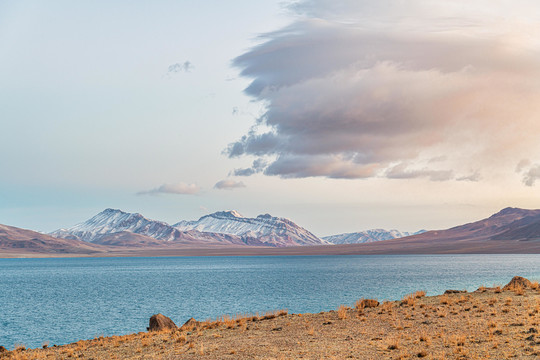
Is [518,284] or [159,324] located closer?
[159,324]

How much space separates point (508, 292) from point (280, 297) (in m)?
30.7

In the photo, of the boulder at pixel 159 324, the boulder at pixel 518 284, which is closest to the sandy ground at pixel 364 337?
the boulder at pixel 159 324

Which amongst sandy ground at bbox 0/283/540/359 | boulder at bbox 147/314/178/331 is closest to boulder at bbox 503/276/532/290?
sandy ground at bbox 0/283/540/359

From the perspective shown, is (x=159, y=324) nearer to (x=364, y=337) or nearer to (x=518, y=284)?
(x=364, y=337)

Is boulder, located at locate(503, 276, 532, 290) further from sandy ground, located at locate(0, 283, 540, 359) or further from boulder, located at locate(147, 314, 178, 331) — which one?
boulder, located at locate(147, 314, 178, 331)

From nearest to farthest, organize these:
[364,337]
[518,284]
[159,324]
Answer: [364,337] → [159,324] → [518,284]

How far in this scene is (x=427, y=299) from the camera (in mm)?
33500

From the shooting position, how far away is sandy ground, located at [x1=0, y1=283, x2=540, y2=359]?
19.2m

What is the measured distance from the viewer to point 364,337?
73.6ft

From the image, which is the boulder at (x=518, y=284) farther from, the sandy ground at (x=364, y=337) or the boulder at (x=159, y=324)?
the boulder at (x=159, y=324)

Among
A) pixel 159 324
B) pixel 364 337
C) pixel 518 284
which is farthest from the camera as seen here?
pixel 518 284

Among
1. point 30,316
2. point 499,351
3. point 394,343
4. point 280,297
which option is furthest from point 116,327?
point 499,351

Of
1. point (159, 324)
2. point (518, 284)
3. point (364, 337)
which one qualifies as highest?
point (518, 284)

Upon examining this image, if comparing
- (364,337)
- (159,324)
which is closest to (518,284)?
(364,337)
